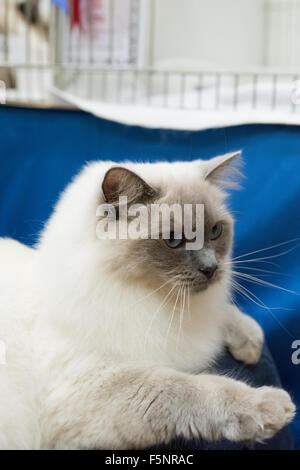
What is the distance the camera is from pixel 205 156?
1.15m

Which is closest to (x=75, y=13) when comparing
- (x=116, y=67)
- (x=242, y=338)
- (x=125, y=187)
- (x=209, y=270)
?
(x=116, y=67)

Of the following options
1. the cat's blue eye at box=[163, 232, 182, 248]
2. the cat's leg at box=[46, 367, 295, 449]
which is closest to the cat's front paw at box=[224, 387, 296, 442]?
the cat's leg at box=[46, 367, 295, 449]

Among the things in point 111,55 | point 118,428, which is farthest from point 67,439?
point 111,55

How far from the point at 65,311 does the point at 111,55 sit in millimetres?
772

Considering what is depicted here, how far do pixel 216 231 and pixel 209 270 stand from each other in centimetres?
10

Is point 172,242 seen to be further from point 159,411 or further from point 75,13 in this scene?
point 75,13

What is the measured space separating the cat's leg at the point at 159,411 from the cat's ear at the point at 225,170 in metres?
0.36

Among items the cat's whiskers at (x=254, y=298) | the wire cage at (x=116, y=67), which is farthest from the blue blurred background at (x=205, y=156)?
the wire cage at (x=116, y=67)

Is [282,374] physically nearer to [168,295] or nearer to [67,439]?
[168,295]

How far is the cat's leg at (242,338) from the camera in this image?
100 cm

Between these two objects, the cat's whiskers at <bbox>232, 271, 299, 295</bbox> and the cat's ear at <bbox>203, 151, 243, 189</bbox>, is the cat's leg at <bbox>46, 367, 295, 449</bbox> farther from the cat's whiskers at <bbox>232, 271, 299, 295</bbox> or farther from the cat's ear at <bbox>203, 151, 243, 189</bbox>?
the cat's ear at <bbox>203, 151, 243, 189</bbox>

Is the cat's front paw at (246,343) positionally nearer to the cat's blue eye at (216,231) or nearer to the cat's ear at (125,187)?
the cat's blue eye at (216,231)

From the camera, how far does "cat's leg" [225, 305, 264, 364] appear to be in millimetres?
996

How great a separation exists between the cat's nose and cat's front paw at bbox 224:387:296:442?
20 cm
